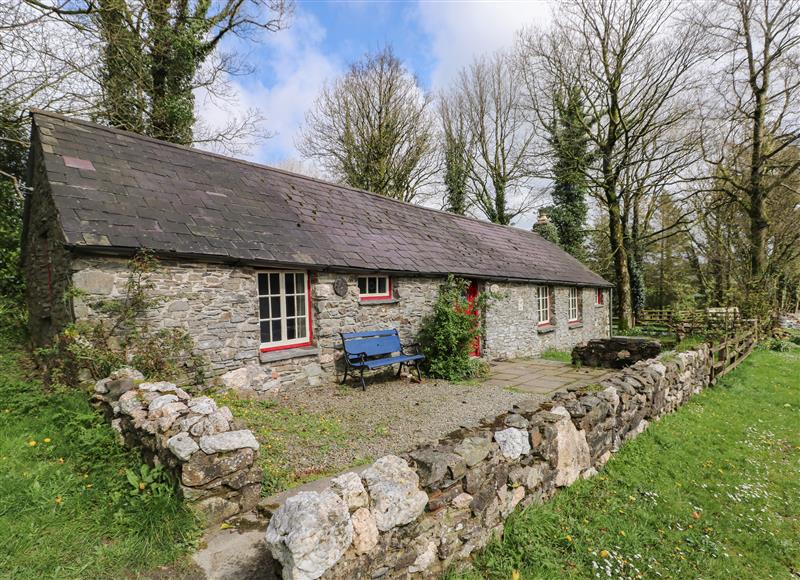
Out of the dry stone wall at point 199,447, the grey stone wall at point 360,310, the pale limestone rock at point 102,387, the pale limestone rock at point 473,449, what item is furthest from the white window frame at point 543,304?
the pale limestone rock at point 102,387

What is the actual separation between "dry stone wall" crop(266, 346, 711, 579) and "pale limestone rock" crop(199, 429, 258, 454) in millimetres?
1134

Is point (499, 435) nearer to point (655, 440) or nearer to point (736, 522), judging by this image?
point (736, 522)

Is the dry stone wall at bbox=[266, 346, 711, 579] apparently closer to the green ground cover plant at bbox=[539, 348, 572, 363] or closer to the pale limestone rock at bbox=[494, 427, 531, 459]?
the pale limestone rock at bbox=[494, 427, 531, 459]

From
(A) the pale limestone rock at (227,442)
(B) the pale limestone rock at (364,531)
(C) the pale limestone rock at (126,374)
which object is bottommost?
(B) the pale limestone rock at (364,531)

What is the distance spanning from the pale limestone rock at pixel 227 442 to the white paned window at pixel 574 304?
15759mm

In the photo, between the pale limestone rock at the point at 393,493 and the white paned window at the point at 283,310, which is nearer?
the pale limestone rock at the point at 393,493

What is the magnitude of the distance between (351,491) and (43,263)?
8.57 meters

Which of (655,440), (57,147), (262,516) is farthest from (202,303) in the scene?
(655,440)

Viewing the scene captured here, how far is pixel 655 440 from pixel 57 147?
1050 cm

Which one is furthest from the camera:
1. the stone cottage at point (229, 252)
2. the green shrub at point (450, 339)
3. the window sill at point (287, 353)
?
the green shrub at point (450, 339)

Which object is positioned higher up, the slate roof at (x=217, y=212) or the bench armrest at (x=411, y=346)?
the slate roof at (x=217, y=212)

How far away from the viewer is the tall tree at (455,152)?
25.4 m

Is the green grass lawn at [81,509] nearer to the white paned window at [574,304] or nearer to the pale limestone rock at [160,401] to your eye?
the pale limestone rock at [160,401]

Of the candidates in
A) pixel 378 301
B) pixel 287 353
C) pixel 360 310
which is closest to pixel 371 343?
pixel 360 310
